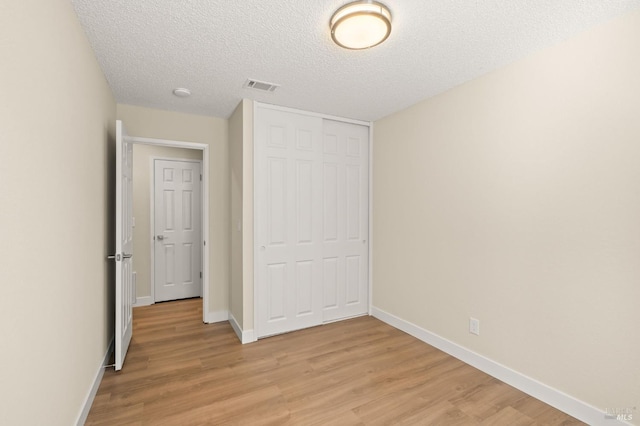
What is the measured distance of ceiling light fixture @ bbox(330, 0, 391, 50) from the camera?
66.2 inches

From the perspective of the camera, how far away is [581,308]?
199 cm

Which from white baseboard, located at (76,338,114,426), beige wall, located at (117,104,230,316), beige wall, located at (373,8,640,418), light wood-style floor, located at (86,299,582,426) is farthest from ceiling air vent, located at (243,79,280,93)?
white baseboard, located at (76,338,114,426)

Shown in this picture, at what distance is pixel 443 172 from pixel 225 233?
258 centimetres

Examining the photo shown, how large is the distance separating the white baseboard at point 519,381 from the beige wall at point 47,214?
284 centimetres

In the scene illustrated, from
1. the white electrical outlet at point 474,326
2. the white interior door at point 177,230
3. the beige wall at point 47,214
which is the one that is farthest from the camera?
the white interior door at point 177,230

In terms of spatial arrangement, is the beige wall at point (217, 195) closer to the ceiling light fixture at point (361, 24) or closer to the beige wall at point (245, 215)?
the beige wall at point (245, 215)

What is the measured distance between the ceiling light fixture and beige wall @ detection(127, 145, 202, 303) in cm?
357

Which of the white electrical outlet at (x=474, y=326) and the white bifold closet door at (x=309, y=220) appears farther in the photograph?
the white bifold closet door at (x=309, y=220)

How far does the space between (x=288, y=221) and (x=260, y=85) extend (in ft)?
4.63

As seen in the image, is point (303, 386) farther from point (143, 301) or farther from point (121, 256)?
point (143, 301)

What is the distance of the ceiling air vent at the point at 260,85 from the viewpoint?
2707 mm

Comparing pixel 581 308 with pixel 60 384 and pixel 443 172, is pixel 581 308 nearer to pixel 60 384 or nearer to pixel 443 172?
pixel 443 172

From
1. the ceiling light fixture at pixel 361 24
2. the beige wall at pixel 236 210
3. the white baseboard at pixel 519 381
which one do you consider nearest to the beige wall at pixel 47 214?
the beige wall at pixel 236 210

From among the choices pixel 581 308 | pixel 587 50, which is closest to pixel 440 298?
pixel 581 308
